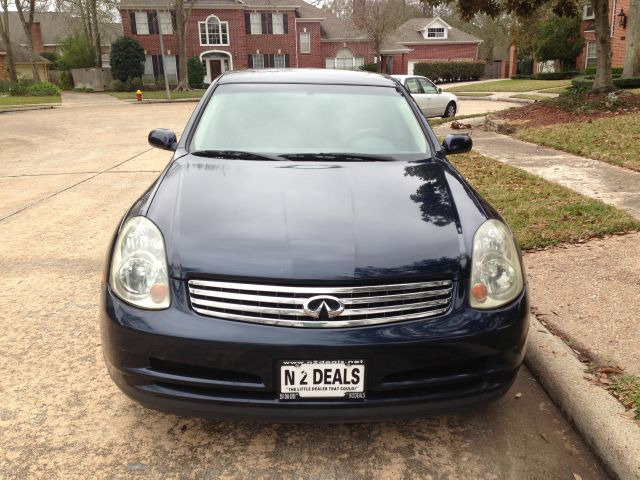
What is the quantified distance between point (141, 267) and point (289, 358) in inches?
28.9

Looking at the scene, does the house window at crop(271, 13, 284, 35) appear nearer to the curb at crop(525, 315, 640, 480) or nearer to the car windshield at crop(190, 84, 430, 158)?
the car windshield at crop(190, 84, 430, 158)

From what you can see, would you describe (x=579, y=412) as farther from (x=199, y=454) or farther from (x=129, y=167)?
(x=129, y=167)

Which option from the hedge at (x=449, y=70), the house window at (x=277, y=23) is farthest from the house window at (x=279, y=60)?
the hedge at (x=449, y=70)

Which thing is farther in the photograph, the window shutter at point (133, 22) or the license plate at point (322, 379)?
the window shutter at point (133, 22)

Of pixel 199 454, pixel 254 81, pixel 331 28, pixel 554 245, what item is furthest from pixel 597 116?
pixel 331 28

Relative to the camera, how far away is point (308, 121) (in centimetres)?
361

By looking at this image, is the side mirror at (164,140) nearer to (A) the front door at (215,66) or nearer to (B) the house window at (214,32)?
→ (B) the house window at (214,32)

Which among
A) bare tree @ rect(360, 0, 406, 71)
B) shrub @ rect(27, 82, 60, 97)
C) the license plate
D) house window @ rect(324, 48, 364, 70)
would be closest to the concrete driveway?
the license plate

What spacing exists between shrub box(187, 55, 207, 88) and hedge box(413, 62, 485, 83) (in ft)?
57.5

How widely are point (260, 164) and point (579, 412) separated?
6.56 ft

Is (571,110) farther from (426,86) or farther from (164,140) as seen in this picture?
(164,140)

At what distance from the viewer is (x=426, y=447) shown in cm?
251

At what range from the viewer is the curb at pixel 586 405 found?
2.33m

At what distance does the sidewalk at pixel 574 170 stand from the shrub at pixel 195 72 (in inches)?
1454
